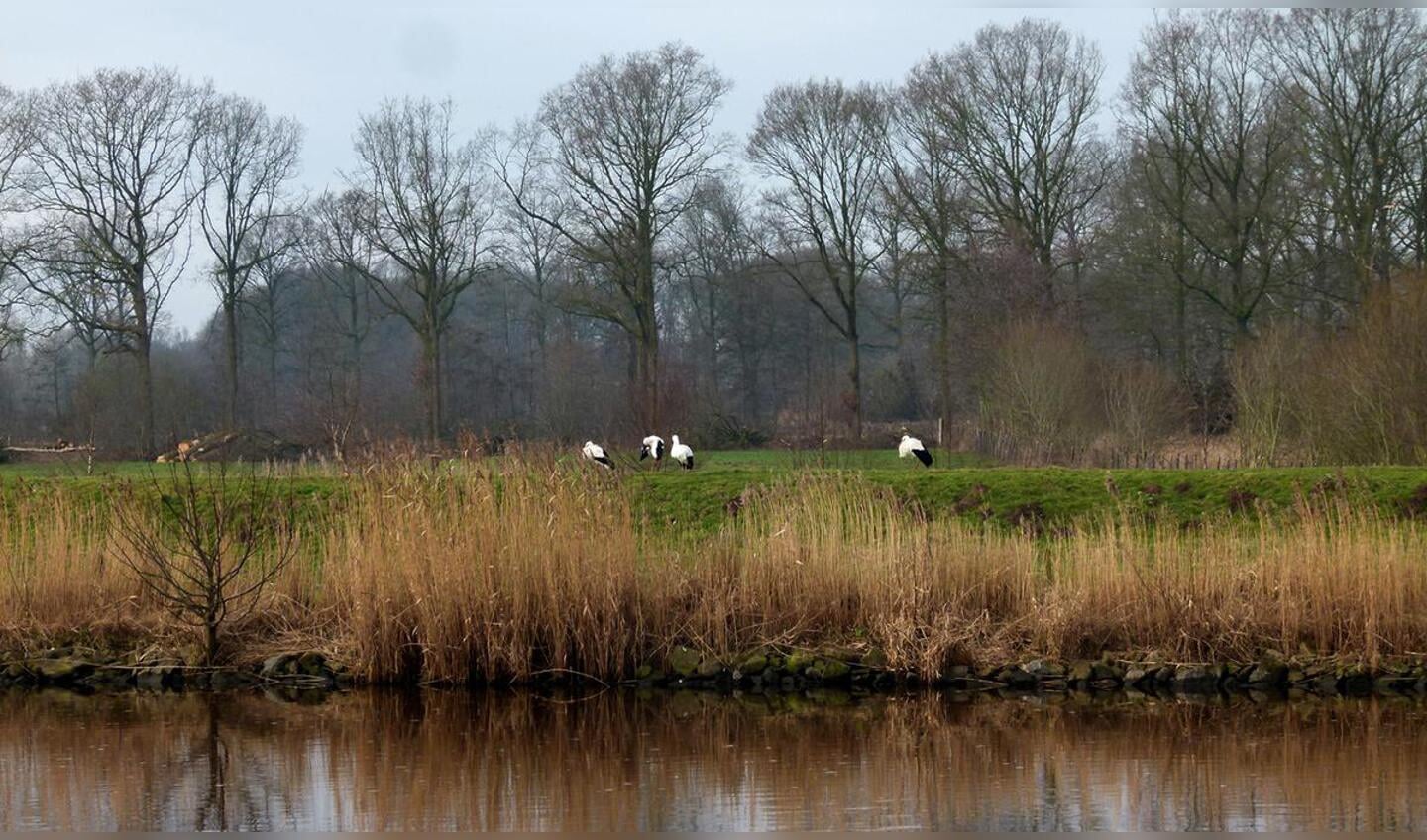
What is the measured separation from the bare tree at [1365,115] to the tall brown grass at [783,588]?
21.1 metres

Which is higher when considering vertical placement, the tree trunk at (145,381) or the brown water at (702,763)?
the tree trunk at (145,381)

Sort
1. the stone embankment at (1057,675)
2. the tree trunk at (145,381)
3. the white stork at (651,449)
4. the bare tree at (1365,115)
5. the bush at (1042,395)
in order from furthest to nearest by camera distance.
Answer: the tree trunk at (145,381), the bare tree at (1365,115), the bush at (1042,395), the white stork at (651,449), the stone embankment at (1057,675)

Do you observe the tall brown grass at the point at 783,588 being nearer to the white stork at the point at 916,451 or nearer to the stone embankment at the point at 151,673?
the stone embankment at the point at 151,673

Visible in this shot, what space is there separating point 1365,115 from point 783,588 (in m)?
24.8

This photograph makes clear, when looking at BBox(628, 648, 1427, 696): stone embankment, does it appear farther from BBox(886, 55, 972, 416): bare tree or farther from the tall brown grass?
BBox(886, 55, 972, 416): bare tree

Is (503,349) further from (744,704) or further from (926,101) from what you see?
(744,704)

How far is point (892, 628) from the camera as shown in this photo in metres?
10.5

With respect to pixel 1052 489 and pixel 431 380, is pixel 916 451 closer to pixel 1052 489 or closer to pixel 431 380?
pixel 1052 489

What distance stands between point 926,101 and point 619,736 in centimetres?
3093

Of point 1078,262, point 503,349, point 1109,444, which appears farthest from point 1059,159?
point 503,349

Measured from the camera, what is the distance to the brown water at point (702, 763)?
23.4ft

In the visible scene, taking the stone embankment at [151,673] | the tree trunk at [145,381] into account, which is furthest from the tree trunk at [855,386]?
the stone embankment at [151,673]

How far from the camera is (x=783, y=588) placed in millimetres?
10859

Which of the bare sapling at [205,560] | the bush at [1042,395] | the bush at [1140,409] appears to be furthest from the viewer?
the bush at [1042,395]
